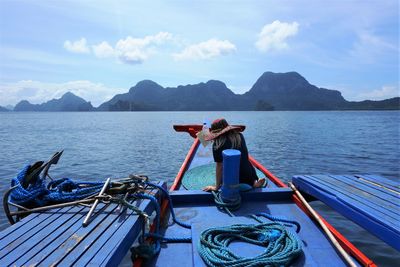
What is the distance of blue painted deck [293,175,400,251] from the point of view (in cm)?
336

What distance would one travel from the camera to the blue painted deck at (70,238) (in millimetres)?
2611

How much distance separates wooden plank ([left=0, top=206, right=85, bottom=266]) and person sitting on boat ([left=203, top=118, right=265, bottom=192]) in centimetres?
235

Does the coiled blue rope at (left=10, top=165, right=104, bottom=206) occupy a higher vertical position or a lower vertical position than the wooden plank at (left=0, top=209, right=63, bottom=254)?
higher

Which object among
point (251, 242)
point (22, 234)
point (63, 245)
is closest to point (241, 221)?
point (251, 242)

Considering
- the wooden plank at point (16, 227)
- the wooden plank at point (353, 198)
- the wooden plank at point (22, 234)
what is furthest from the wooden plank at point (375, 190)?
the wooden plank at point (16, 227)

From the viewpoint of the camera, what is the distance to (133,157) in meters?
22.0

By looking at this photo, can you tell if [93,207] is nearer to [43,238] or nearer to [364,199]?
[43,238]

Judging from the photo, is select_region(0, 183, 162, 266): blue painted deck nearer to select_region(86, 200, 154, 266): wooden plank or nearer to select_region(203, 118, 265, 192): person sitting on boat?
select_region(86, 200, 154, 266): wooden plank

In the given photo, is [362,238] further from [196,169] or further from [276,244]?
[276,244]

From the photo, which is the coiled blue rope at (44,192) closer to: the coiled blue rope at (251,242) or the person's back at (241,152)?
the coiled blue rope at (251,242)

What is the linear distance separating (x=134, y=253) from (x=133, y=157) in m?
19.0

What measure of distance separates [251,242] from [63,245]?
2.12m

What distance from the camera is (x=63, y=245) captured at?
2.85 meters

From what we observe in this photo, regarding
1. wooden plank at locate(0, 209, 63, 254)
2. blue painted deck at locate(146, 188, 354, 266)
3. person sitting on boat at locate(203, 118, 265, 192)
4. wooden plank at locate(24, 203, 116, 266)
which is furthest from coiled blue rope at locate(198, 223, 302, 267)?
wooden plank at locate(0, 209, 63, 254)
